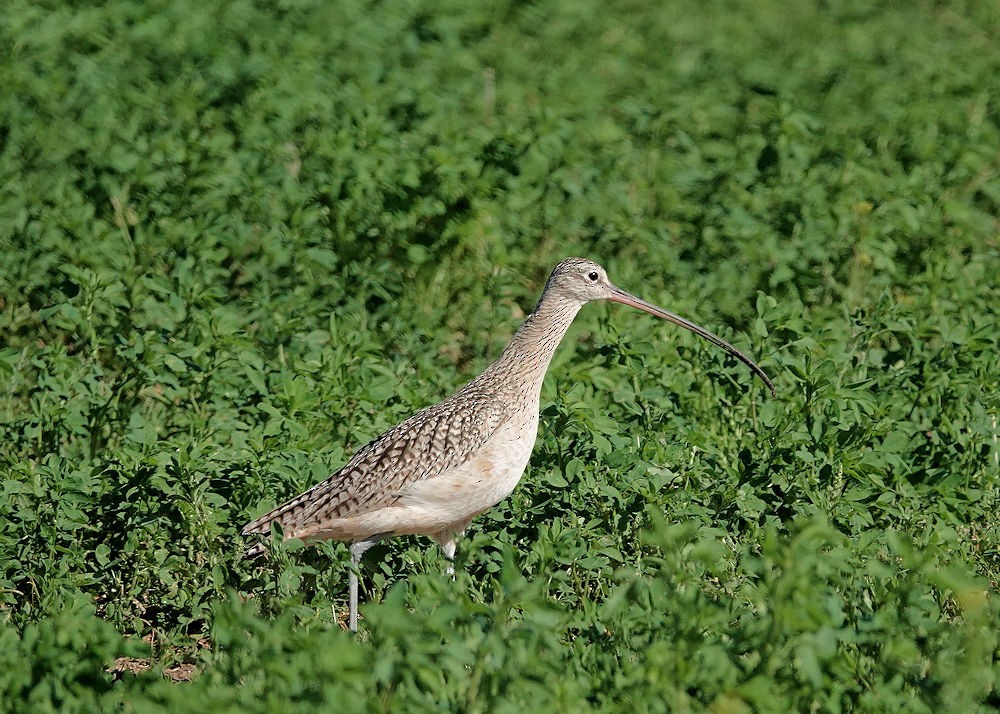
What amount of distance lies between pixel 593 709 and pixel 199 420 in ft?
10.0

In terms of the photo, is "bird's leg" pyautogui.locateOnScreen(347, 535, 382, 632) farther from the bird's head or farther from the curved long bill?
the curved long bill

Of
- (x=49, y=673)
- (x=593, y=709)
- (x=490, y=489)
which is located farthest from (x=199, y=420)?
(x=593, y=709)

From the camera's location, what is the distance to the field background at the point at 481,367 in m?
4.78

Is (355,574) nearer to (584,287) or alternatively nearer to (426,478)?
(426,478)

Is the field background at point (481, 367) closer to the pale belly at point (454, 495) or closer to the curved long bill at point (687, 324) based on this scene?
the curved long bill at point (687, 324)

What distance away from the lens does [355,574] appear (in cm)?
614

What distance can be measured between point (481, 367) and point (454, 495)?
252 centimetres

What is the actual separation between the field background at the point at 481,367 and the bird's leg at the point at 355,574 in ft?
0.39

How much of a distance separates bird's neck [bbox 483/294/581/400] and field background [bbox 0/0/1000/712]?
30 centimetres

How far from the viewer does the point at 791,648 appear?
4.69 m

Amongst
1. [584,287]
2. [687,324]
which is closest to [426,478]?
[584,287]

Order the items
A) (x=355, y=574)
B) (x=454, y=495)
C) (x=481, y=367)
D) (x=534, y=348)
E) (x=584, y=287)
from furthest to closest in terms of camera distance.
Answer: (x=481, y=367), (x=584, y=287), (x=534, y=348), (x=454, y=495), (x=355, y=574)

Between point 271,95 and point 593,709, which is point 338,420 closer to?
point 593,709

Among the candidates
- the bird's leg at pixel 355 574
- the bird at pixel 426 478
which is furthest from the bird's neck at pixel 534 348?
the bird's leg at pixel 355 574
